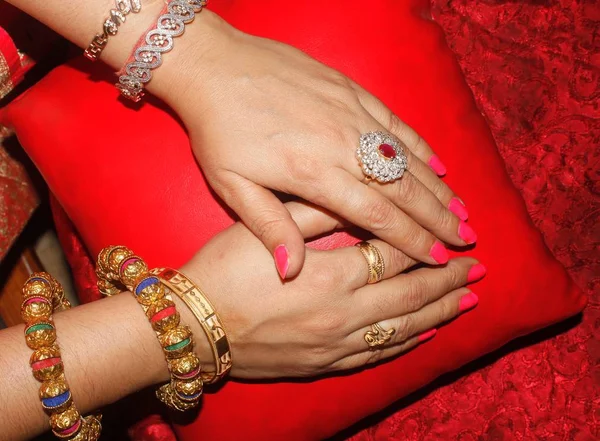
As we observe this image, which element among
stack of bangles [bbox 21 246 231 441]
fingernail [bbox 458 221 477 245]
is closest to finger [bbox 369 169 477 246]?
fingernail [bbox 458 221 477 245]

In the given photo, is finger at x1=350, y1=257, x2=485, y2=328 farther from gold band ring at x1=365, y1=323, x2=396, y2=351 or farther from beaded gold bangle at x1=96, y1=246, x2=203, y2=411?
beaded gold bangle at x1=96, y1=246, x2=203, y2=411

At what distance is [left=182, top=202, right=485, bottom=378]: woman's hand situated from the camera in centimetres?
92

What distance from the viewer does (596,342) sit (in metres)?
1.05

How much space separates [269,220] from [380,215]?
0.18m

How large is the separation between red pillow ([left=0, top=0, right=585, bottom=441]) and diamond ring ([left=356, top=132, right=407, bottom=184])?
0.36 feet

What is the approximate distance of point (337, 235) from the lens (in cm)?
100

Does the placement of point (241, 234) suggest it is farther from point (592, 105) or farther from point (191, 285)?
point (592, 105)

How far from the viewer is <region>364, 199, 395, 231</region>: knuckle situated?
91 centimetres

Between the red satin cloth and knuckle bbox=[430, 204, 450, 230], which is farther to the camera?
the red satin cloth

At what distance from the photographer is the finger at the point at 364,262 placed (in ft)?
3.05

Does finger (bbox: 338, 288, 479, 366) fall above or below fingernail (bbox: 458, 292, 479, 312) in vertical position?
below

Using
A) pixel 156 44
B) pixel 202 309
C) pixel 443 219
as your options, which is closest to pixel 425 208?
pixel 443 219

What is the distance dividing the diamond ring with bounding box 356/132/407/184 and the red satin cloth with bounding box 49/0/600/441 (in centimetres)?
34

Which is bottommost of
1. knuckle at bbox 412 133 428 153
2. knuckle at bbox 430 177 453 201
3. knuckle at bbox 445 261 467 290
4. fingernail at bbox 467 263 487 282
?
knuckle at bbox 445 261 467 290
